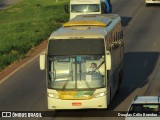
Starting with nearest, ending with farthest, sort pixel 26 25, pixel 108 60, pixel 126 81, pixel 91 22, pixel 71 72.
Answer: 1. pixel 108 60
2. pixel 71 72
3. pixel 91 22
4. pixel 126 81
5. pixel 26 25

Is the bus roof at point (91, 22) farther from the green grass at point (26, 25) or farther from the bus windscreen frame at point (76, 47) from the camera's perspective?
the green grass at point (26, 25)

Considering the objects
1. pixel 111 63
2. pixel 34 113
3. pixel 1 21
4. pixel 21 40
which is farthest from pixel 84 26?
→ pixel 1 21

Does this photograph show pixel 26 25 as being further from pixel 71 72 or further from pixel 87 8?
pixel 71 72

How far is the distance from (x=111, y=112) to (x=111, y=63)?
1849 millimetres

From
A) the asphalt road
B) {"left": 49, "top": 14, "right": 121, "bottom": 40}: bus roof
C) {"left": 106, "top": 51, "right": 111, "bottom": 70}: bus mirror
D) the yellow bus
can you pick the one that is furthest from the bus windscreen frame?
the asphalt road

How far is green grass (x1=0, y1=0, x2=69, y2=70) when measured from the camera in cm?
4044

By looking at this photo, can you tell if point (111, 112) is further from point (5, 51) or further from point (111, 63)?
point (5, 51)

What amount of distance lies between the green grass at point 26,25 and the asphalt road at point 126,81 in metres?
3.36

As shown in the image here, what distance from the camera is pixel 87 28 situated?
25.0 m

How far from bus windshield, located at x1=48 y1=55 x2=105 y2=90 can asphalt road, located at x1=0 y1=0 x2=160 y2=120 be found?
1239 millimetres

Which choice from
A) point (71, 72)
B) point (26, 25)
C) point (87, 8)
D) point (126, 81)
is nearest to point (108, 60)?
point (71, 72)

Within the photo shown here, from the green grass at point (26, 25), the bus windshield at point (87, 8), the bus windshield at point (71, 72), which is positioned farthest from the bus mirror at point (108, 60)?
the bus windshield at point (87, 8)

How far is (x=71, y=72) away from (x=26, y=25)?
30226 mm

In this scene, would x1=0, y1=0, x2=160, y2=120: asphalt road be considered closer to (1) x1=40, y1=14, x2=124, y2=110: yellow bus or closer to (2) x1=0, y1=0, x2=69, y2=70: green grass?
(1) x1=40, y1=14, x2=124, y2=110: yellow bus
